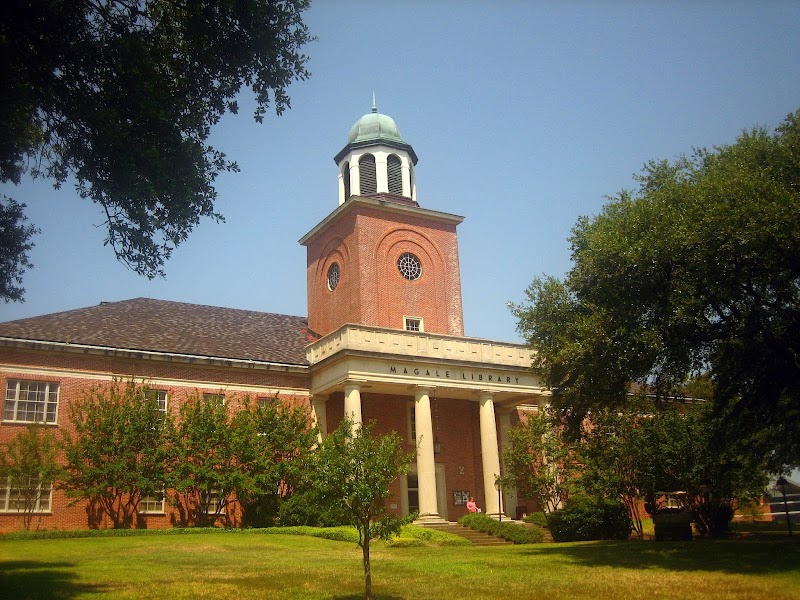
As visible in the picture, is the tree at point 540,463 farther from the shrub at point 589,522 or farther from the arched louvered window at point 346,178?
the arched louvered window at point 346,178

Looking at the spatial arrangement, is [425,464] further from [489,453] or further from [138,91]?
[138,91]

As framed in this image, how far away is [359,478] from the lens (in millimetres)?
14055

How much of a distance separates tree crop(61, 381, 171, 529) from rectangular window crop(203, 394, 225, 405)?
6.59 feet

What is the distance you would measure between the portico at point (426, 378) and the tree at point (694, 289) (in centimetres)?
1083

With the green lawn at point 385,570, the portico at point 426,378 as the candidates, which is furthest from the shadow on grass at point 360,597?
the portico at point 426,378

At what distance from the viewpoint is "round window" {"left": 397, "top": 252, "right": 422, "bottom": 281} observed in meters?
40.2

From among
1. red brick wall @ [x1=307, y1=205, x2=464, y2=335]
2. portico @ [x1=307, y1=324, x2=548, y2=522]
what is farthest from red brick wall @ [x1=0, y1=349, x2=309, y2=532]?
red brick wall @ [x1=307, y1=205, x2=464, y2=335]

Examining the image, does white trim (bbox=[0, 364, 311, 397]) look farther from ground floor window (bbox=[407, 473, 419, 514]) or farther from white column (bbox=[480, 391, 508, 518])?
white column (bbox=[480, 391, 508, 518])

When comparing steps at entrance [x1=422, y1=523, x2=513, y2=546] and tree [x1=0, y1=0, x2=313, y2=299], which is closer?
tree [x1=0, y1=0, x2=313, y2=299]

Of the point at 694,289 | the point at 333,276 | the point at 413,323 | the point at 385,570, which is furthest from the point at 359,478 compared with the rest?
the point at 333,276

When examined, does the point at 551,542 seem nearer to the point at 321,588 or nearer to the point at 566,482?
the point at 566,482

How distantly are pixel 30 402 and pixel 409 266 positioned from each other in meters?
18.3

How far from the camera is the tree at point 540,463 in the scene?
32125 millimetres

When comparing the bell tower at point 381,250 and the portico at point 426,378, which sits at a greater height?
the bell tower at point 381,250
